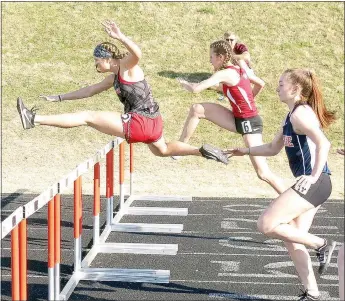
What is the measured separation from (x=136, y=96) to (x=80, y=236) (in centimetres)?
153

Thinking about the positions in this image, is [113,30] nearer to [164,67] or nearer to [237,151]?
[237,151]

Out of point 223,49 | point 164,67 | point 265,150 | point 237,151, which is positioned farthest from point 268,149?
point 164,67

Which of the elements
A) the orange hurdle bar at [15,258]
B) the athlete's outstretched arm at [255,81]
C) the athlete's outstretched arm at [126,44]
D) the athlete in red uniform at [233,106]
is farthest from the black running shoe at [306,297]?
the athlete's outstretched arm at [255,81]

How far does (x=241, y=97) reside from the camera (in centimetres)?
883

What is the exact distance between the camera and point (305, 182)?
569 centimetres

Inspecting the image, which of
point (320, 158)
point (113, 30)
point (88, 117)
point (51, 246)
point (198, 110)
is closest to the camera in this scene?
point (320, 158)

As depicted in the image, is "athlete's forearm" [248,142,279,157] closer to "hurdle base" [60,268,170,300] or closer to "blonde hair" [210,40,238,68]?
"hurdle base" [60,268,170,300]

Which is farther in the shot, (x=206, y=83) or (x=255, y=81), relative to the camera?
(x=255, y=81)

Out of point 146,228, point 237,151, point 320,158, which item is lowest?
point 146,228

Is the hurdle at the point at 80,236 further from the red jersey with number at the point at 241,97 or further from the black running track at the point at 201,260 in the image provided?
the red jersey with number at the point at 241,97

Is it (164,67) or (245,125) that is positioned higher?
(245,125)

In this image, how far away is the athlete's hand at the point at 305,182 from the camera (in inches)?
224

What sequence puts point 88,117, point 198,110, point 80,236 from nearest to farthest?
point 80,236 → point 88,117 → point 198,110

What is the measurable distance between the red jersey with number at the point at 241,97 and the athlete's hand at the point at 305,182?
3.15 m
